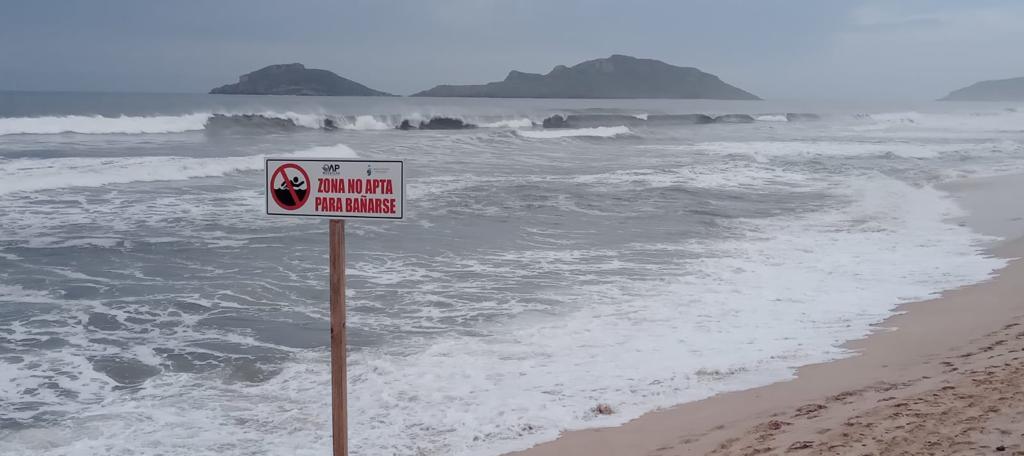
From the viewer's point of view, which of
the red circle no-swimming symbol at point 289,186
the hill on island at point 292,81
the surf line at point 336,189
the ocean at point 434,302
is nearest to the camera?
the surf line at point 336,189

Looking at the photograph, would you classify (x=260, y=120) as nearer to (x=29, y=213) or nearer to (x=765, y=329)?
(x=29, y=213)

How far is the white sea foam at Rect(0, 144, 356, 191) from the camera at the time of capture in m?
20.7

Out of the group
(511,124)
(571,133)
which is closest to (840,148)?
(571,133)

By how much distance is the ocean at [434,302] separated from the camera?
20.2ft

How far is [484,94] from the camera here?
655 feet

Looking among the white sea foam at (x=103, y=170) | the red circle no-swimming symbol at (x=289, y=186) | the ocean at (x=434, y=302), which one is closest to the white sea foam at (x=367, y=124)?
the white sea foam at (x=103, y=170)

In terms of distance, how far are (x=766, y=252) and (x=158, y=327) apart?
839 centimetres

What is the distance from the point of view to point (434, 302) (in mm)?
9586

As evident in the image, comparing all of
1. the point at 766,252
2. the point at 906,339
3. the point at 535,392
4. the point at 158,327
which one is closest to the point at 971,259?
the point at 766,252

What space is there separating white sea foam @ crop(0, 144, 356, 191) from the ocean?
179mm

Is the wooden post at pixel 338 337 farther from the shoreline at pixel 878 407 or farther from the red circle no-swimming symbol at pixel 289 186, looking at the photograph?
the shoreline at pixel 878 407

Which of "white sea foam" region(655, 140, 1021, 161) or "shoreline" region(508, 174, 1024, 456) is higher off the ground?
"white sea foam" region(655, 140, 1021, 161)

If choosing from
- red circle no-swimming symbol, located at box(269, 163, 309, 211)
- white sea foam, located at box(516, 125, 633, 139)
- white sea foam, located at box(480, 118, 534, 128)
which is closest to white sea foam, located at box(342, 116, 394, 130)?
white sea foam, located at box(480, 118, 534, 128)

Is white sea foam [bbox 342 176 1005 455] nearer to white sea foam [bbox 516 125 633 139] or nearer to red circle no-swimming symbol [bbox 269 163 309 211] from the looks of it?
red circle no-swimming symbol [bbox 269 163 309 211]
